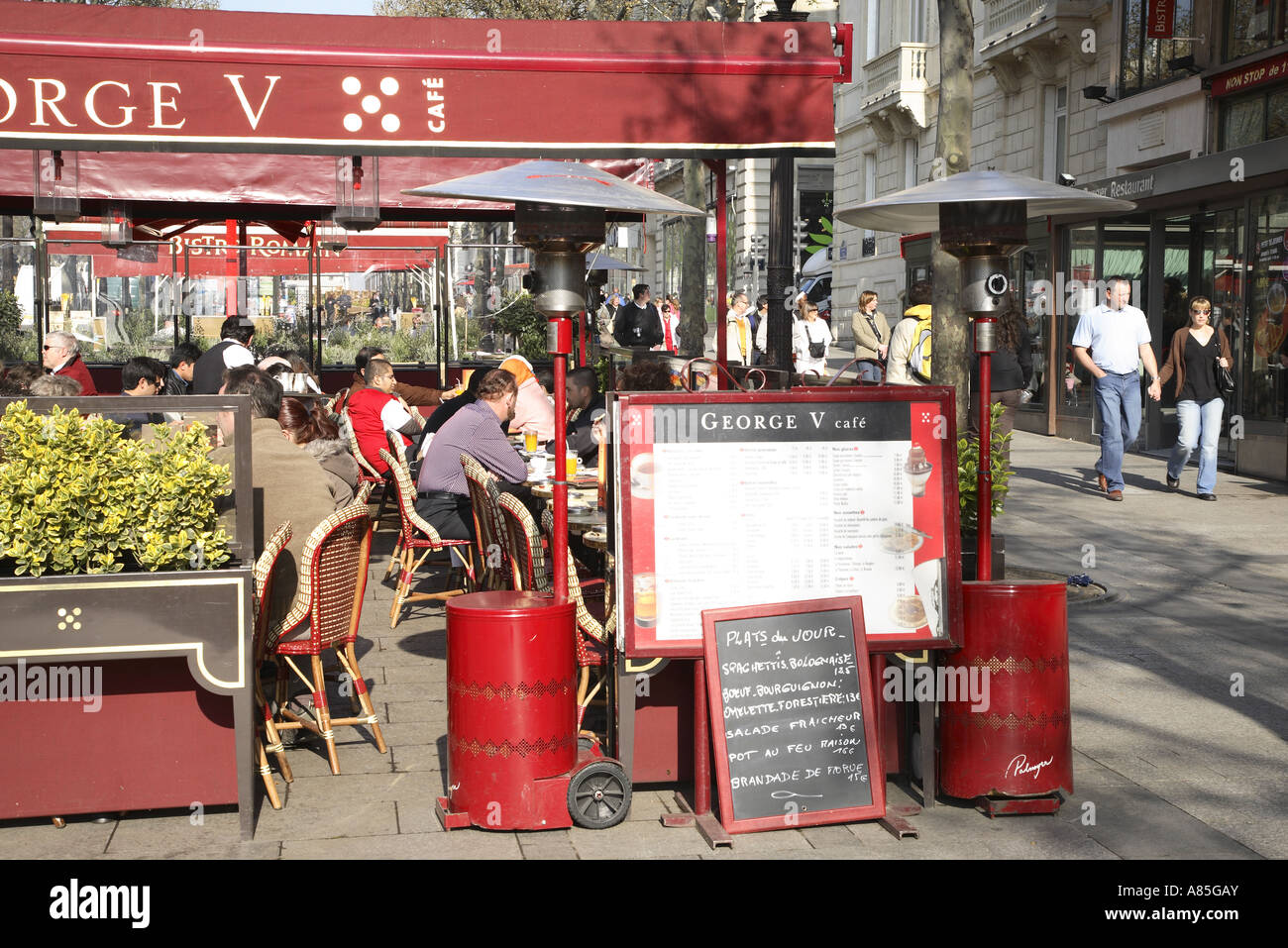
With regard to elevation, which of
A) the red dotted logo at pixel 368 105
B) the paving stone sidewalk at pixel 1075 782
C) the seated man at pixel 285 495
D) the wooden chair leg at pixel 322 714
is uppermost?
the red dotted logo at pixel 368 105

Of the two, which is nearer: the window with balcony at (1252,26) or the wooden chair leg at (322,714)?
the wooden chair leg at (322,714)

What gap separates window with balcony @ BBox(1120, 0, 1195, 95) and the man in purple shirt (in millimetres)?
12640

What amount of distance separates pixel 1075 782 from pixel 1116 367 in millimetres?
8640

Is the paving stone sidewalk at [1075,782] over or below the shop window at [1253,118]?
below

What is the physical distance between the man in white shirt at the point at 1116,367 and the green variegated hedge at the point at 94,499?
10117mm

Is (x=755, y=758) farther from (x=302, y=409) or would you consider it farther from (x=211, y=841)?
(x=302, y=409)

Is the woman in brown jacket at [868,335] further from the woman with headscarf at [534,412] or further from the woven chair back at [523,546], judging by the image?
the woven chair back at [523,546]

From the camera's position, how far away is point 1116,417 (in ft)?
43.3

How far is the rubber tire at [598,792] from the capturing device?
15.8 feet

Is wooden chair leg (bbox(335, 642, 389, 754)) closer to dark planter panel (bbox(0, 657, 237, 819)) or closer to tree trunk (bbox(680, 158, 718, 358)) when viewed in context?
dark planter panel (bbox(0, 657, 237, 819))

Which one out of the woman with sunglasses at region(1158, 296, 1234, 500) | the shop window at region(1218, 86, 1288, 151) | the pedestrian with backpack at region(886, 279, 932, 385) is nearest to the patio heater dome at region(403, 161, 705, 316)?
the pedestrian with backpack at region(886, 279, 932, 385)

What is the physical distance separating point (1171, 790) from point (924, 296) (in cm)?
633

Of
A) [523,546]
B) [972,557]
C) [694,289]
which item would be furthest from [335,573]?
[694,289]

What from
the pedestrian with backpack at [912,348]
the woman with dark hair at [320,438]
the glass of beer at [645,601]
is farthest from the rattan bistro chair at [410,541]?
the pedestrian with backpack at [912,348]
